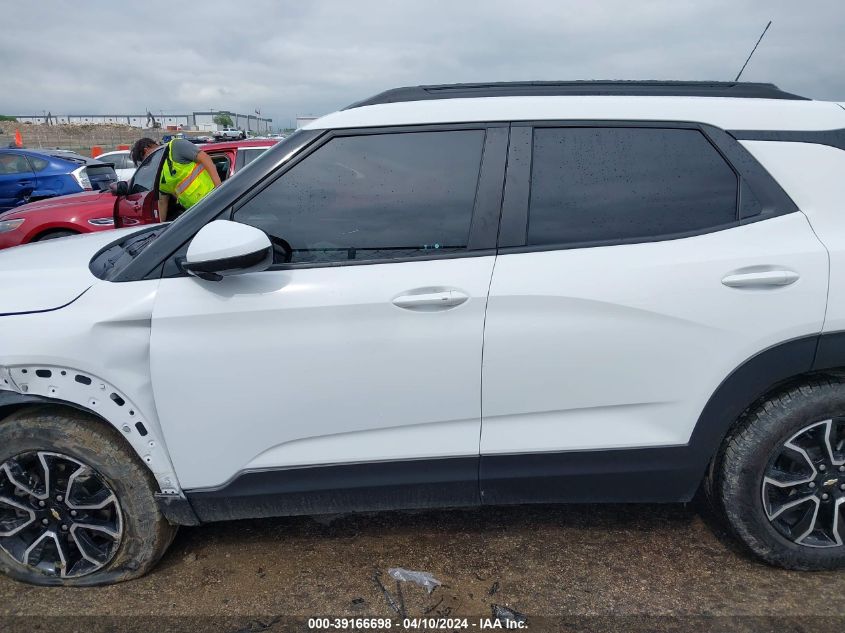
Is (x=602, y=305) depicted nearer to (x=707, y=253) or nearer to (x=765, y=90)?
(x=707, y=253)

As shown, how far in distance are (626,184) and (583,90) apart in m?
0.43

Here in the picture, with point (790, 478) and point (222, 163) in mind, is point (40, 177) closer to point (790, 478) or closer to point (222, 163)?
point (222, 163)

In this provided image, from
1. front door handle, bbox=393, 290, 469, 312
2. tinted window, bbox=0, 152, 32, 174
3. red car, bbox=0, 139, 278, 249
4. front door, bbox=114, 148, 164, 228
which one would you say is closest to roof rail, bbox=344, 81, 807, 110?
front door handle, bbox=393, 290, 469, 312

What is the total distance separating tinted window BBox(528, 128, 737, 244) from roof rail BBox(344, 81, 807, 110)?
20cm

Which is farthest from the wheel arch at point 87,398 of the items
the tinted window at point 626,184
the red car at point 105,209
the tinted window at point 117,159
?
the tinted window at point 117,159

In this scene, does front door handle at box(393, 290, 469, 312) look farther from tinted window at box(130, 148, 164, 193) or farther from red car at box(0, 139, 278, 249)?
tinted window at box(130, 148, 164, 193)

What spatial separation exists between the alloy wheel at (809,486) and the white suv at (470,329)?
0.01 metres

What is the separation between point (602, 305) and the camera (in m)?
2.19

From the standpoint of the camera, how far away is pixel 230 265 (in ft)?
6.93

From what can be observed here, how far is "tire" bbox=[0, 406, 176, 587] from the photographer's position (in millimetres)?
2344

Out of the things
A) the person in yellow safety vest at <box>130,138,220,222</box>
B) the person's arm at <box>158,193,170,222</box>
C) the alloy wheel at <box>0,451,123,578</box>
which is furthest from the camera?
the person's arm at <box>158,193,170,222</box>

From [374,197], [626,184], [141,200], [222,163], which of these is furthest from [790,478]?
[222,163]

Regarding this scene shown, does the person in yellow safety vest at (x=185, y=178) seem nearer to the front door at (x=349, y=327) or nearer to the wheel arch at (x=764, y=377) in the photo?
the front door at (x=349, y=327)

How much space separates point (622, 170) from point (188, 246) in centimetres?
159
